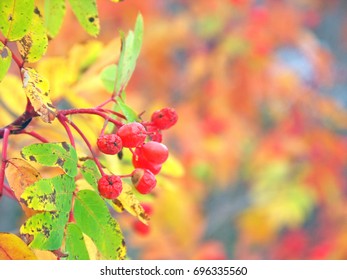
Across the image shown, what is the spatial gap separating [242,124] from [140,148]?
2.49 m

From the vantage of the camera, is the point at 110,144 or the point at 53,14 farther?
the point at 53,14

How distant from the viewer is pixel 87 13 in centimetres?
94

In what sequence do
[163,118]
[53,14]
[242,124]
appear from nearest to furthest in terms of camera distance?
[163,118], [53,14], [242,124]

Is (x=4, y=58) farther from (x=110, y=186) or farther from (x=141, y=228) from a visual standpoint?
(x=141, y=228)

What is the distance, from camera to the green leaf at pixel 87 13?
94 centimetres

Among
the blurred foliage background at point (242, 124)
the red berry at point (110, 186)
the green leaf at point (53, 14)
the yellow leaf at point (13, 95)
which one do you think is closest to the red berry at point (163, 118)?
the red berry at point (110, 186)

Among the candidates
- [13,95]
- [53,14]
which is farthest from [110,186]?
[13,95]

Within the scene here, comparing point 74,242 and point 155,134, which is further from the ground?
point 155,134

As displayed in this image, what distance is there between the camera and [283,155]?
3.44 m

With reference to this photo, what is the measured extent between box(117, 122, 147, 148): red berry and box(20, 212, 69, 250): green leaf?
109 mm

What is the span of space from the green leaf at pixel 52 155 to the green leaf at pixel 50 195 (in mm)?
13

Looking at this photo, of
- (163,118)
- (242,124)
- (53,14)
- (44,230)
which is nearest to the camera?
(44,230)

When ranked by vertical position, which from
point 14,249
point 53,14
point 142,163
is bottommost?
point 14,249

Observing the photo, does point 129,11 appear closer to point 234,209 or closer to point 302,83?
point 302,83
